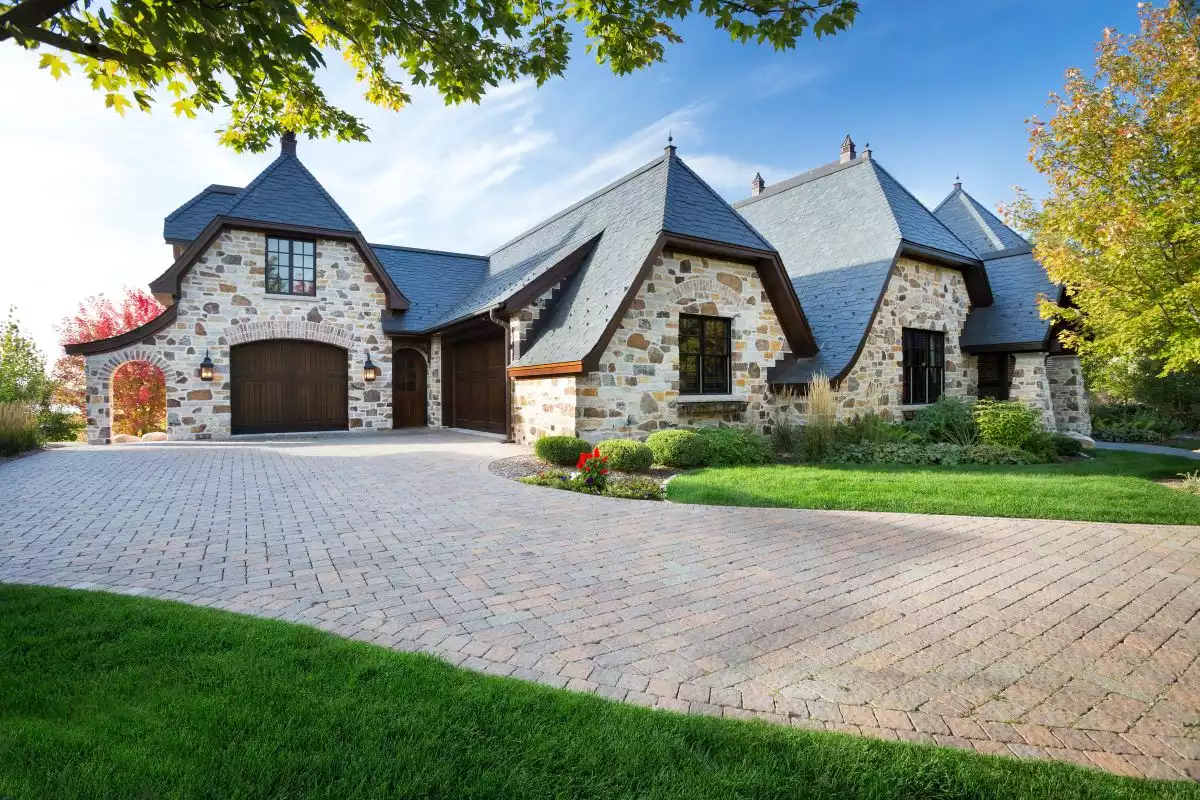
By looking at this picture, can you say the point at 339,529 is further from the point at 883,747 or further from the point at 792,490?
the point at 792,490

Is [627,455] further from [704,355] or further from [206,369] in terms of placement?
[206,369]

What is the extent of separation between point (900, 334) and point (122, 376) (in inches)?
787

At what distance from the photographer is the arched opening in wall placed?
1495 centimetres

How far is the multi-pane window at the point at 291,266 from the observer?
1397cm

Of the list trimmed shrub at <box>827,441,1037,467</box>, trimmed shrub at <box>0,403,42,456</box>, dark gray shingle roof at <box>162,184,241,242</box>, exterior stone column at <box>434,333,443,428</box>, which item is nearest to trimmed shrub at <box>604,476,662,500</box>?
trimmed shrub at <box>827,441,1037,467</box>

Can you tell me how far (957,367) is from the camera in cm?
1409

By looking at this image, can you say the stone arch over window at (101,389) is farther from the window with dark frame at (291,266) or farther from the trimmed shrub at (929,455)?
the trimmed shrub at (929,455)

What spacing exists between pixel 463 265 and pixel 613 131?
923cm

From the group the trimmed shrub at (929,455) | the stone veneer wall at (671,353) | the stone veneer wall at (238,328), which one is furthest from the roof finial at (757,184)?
the stone veneer wall at (238,328)

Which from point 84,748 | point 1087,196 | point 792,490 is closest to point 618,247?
point 792,490

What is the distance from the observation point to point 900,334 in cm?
1281

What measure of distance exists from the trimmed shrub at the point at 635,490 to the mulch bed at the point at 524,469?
2.71ft

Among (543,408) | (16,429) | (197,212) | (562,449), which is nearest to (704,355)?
(543,408)

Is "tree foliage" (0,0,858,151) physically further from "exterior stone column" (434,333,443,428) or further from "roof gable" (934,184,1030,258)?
"roof gable" (934,184,1030,258)
